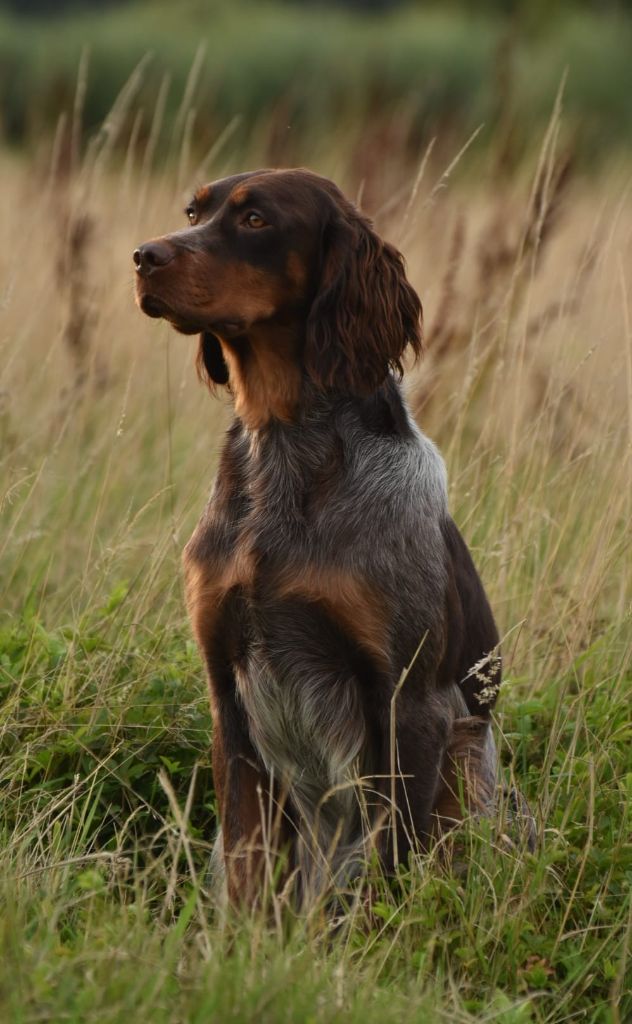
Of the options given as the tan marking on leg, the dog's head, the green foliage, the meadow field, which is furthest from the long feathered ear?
the green foliage

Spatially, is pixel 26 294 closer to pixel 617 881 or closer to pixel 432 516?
pixel 432 516

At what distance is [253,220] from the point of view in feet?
9.75

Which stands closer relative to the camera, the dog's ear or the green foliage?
the dog's ear

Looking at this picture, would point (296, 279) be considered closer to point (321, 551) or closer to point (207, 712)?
point (321, 551)

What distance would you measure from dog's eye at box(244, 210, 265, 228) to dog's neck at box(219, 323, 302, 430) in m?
0.22

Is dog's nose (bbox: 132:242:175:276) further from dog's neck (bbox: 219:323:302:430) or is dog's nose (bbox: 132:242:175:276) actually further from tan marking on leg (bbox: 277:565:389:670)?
tan marking on leg (bbox: 277:565:389:670)

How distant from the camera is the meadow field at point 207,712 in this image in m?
2.25

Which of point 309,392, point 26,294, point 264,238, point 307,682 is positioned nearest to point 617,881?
point 307,682

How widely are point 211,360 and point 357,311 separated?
0.44 metres

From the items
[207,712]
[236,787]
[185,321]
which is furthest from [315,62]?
[236,787]

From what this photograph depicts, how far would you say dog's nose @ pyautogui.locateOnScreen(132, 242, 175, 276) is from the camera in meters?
2.77

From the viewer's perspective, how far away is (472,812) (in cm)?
312

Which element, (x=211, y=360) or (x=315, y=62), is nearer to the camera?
(x=211, y=360)

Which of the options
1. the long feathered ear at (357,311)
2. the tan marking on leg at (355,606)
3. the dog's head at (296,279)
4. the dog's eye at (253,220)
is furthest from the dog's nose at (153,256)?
the tan marking on leg at (355,606)
